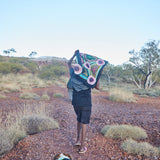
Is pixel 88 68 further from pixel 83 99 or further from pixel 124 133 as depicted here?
pixel 124 133

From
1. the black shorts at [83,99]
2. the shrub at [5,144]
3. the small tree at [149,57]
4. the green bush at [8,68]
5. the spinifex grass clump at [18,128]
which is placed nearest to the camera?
the black shorts at [83,99]

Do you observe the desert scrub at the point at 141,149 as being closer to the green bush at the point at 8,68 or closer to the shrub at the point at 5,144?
the shrub at the point at 5,144

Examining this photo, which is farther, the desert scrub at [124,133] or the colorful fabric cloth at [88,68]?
the desert scrub at [124,133]

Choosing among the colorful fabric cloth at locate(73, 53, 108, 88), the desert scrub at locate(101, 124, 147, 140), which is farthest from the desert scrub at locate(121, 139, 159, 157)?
the colorful fabric cloth at locate(73, 53, 108, 88)

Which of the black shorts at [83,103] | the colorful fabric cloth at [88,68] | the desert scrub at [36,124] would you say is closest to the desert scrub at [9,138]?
the desert scrub at [36,124]

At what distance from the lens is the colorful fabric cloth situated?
3096mm

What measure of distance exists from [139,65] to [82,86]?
20.4 meters

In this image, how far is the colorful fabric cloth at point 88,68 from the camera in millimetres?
3096

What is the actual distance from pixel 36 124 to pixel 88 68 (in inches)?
97.9

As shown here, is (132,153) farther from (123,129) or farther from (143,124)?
(143,124)

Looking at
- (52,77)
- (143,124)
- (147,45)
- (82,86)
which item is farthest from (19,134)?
(52,77)

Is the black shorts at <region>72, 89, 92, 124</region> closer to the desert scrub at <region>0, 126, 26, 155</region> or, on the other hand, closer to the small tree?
the desert scrub at <region>0, 126, 26, 155</region>

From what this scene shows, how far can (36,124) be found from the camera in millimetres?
4641

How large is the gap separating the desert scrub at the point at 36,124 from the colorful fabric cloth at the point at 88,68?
2208 millimetres
